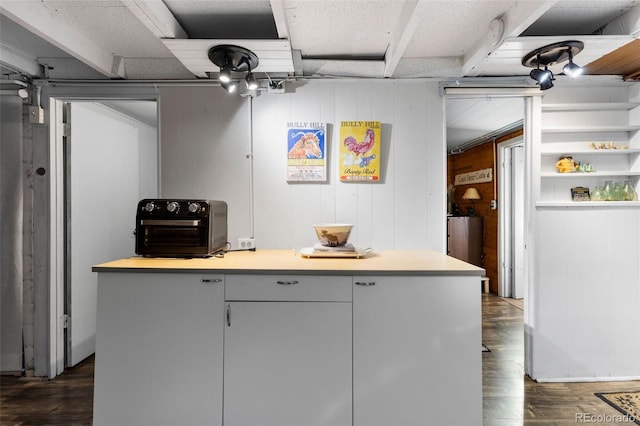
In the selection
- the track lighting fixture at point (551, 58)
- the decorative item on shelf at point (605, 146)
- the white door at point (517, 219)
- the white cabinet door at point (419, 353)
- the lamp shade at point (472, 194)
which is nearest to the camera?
the white cabinet door at point (419, 353)

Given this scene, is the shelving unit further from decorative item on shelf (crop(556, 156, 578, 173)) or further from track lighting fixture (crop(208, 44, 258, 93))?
track lighting fixture (crop(208, 44, 258, 93))

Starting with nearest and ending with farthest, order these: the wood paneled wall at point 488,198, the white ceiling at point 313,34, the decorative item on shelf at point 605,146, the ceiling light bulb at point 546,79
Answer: the white ceiling at point 313,34 < the ceiling light bulb at point 546,79 < the decorative item on shelf at point 605,146 < the wood paneled wall at point 488,198

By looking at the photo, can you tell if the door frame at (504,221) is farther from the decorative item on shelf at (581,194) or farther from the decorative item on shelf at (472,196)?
the decorative item on shelf at (581,194)

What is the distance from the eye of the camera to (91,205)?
8.66ft

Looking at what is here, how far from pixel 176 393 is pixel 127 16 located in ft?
6.77

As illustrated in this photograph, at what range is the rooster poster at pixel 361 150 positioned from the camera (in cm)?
231

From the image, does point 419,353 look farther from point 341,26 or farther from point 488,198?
point 488,198

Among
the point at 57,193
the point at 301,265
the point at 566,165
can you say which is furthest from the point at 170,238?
the point at 566,165

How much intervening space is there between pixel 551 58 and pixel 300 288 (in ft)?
6.70

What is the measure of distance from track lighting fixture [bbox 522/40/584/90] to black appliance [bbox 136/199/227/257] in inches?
85.1

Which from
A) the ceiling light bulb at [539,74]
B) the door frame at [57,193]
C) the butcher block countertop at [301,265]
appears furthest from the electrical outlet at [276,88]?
the ceiling light bulb at [539,74]

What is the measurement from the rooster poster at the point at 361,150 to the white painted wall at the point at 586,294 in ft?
4.11

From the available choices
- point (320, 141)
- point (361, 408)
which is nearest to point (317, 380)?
point (361, 408)

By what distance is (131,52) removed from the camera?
2.24m
